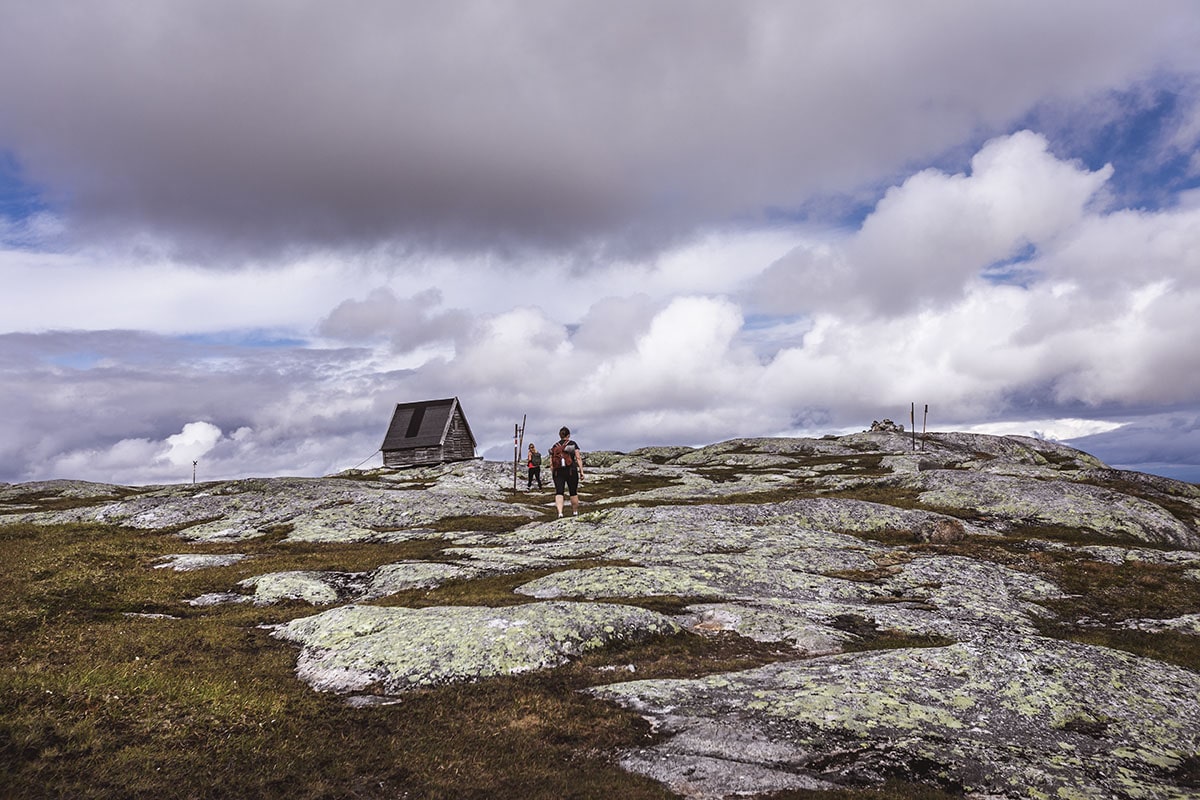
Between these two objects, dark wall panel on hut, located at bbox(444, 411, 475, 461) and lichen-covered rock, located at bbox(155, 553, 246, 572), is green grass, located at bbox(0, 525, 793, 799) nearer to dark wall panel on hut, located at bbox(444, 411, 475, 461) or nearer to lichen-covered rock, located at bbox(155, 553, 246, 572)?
lichen-covered rock, located at bbox(155, 553, 246, 572)

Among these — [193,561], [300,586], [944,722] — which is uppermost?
[944,722]

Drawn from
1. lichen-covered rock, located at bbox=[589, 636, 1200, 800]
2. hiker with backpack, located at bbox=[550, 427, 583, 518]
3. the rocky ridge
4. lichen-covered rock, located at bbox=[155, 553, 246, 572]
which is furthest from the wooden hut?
lichen-covered rock, located at bbox=[589, 636, 1200, 800]

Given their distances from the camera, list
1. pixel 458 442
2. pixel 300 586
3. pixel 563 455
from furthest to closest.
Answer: pixel 458 442 < pixel 563 455 < pixel 300 586

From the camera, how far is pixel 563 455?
40.4 metres

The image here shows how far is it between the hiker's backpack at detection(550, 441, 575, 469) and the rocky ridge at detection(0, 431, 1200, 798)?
3679 millimetres

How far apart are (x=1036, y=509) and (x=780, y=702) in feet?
132

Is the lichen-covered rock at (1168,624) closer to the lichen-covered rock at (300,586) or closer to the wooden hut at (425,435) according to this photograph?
the lichen-covered rock at (300,586)

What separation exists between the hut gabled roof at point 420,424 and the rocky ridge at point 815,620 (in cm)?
6175

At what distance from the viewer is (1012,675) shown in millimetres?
15172

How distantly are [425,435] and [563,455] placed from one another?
275 ft

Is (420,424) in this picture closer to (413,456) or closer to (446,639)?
(413,456)

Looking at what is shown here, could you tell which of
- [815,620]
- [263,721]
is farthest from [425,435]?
[263,721]

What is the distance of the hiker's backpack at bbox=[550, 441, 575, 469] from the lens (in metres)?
39.9

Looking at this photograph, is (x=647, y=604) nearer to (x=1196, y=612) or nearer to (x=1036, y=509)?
(x=1196, y=612)
